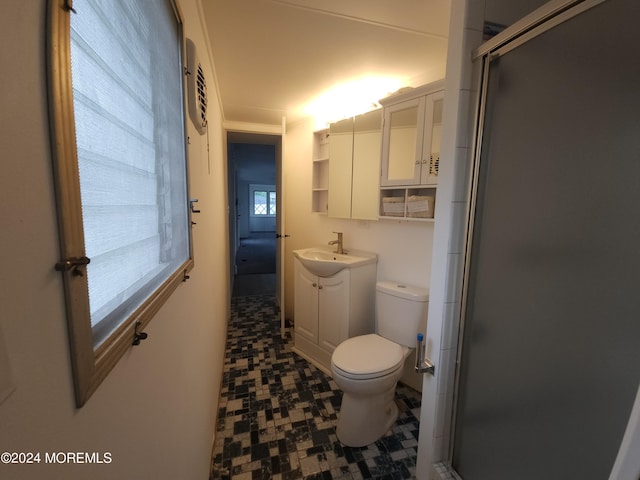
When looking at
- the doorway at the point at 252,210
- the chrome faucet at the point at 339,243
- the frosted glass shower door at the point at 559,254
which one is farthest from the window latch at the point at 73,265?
the doorway at the point at 252,210

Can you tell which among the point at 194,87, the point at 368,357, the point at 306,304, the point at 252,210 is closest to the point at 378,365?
the point at 368,357

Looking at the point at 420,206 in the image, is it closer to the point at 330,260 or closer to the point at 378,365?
the point at 330,260

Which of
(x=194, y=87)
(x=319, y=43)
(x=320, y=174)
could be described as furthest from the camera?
(x=320, y=174)

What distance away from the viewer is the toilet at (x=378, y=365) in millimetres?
1464

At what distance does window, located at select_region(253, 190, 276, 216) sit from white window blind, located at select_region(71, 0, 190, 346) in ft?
33.0

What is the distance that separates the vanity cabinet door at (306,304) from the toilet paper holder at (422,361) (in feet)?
3.60

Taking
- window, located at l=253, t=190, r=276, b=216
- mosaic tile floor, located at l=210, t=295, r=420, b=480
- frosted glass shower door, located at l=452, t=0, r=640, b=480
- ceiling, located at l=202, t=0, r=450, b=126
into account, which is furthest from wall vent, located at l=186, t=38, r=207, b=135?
window, located at l=253, t=190, r=276, b=216

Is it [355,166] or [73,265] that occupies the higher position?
[355,166]

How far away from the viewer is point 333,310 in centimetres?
208

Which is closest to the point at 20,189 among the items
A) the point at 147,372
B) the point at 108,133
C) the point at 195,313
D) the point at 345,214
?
the point at 108,133

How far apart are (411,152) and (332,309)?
127cm

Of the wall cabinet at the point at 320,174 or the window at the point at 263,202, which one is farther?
the window at the point at 263,202

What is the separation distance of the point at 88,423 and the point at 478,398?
50.8 inches

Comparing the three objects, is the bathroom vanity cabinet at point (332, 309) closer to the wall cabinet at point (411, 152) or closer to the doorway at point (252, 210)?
the wall cabinet at point (411, 152)
